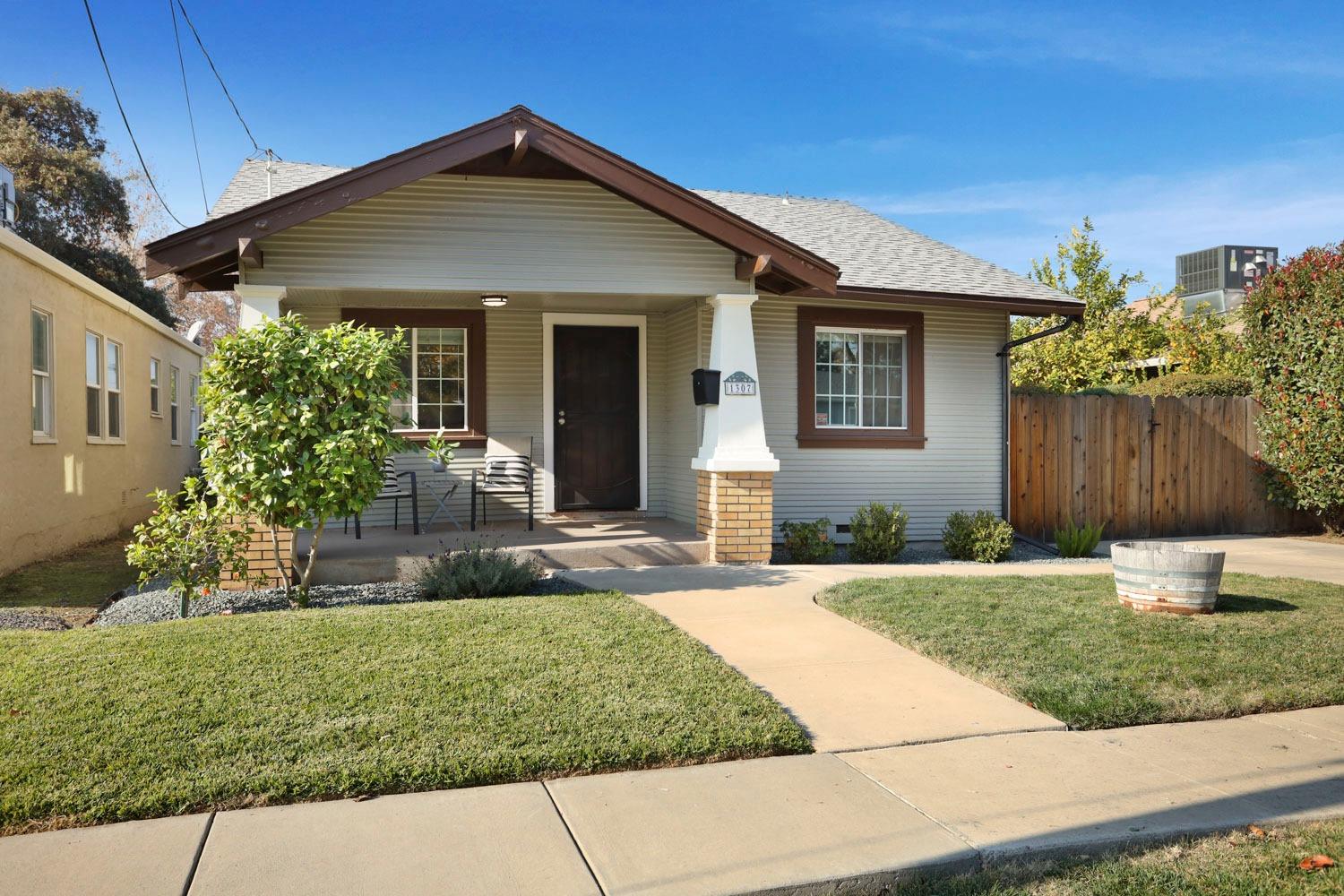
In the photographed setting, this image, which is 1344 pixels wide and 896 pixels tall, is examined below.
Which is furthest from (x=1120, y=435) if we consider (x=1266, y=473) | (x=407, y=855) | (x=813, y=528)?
(x=407, y=855)

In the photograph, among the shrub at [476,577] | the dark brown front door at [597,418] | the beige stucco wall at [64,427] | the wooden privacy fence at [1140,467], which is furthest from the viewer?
the wooden privacy fence at [1140,467]

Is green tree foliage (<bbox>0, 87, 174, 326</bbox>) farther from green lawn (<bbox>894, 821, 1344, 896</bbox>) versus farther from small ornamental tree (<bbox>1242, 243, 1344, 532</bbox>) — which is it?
green lawn (<bbox>894, 821, 1344, 896</bbox>)

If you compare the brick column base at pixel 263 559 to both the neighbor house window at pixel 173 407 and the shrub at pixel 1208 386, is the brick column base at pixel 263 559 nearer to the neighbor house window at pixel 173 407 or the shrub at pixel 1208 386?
the neighbor house window at pixel 173 407

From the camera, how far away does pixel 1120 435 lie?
11773 mm

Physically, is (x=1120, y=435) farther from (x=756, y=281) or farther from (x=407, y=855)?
(x=407, y=855)

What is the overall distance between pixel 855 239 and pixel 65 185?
20.3m

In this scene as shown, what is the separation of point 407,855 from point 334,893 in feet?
0.90

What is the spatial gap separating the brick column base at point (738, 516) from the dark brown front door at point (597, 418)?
7.35 feet

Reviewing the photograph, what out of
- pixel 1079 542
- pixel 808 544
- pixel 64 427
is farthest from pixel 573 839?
pixel 64 427

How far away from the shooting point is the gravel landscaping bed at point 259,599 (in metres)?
6.75

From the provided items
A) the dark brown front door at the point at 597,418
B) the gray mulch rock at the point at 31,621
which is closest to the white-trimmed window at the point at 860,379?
the dark brown front door at the point at 597,418

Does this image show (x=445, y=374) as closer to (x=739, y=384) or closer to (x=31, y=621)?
(x=739, y=384)

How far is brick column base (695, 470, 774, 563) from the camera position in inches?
339

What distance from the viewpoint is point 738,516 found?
8.66 m
